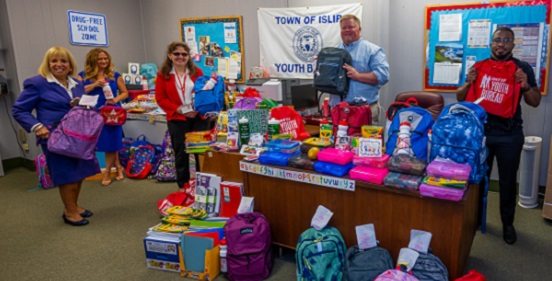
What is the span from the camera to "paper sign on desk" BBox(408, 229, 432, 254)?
2.09 meters

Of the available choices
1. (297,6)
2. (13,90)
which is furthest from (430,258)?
(13,90)

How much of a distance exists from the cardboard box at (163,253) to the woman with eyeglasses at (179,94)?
3.37 ft

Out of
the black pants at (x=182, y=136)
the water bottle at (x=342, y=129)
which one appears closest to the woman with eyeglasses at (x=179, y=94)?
the black pants at (x=182, y=136)

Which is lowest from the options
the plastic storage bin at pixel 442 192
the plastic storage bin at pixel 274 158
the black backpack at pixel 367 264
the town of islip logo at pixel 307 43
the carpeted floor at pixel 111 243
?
the carpeted floor at pixel 111 243

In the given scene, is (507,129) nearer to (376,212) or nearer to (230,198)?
(376,212)

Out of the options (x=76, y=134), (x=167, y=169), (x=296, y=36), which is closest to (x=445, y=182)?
(x=76, y=134)

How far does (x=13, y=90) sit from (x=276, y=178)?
4.40 meters

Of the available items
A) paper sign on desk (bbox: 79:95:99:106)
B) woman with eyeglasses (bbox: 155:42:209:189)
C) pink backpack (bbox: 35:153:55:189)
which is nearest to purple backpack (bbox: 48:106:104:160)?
paper sign on desk (bbox: 79:95:99:106)

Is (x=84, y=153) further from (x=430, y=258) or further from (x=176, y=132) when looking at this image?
(x=430, y=258)

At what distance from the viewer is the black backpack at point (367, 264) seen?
2.12 metres

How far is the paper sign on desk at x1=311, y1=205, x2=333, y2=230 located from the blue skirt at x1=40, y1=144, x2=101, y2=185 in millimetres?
2160

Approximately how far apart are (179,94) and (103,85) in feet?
3.96

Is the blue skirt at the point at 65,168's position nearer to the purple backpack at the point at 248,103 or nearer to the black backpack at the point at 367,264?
the purple backpack at the point at 248,103

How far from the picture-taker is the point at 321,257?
7.38ft
